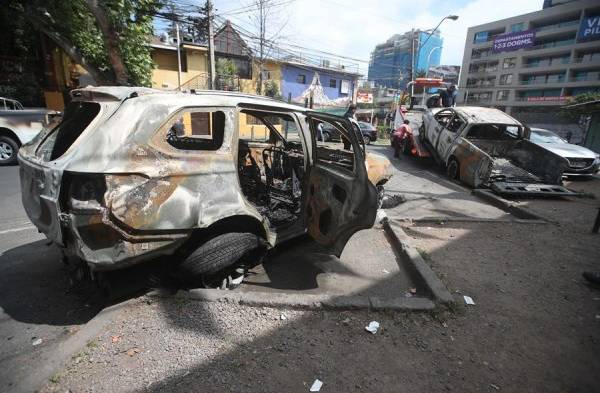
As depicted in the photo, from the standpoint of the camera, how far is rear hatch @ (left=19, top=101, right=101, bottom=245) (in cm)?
221

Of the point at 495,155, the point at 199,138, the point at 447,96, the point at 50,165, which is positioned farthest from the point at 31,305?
the point at 447,96

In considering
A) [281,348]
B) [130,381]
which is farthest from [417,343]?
[130,381]

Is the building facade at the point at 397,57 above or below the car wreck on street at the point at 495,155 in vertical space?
above

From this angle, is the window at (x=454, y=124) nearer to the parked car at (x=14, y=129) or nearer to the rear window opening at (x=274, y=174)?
the rear window opening at (x=274, y=174)

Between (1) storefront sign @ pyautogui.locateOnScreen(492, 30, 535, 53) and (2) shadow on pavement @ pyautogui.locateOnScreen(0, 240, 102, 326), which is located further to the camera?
(1) storefront sign @ pyautogui.locateOnScreen(492, 30, 535, 53)

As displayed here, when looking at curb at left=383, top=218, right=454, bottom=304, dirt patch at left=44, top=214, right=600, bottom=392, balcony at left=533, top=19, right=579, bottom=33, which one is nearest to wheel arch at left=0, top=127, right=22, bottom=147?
dirt patch at left=44, top=214, right=600, bottom=392

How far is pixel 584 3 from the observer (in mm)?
42281

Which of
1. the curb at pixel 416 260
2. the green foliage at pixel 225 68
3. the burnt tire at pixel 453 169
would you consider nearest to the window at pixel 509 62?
the green foliage at pixel 225 68

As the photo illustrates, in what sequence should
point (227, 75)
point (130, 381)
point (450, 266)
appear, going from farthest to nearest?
point (227, 75)
point (450, 266)
point (130, 381)

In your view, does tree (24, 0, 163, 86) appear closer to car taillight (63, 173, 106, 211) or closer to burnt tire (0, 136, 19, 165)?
burnt tire (0, 136, 19, 165)

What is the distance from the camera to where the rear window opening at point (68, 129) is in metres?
2.61

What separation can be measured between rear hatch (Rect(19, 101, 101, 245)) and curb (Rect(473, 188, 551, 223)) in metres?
6.77

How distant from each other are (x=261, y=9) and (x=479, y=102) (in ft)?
→ 151

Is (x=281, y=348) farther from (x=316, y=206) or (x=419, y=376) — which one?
(x=316, y=206)
